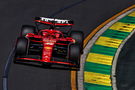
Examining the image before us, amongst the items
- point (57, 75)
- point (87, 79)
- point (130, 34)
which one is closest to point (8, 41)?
point (57, 75)

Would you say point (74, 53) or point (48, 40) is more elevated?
point (48, 40)

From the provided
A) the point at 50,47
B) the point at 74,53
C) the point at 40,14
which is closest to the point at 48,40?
the point at 50,47

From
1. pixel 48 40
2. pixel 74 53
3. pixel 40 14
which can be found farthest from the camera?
pixel 40 14

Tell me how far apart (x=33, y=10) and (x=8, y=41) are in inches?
119

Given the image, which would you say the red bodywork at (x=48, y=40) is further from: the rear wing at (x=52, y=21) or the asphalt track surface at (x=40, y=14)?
the asphalt track surface at (x=40, y=14)

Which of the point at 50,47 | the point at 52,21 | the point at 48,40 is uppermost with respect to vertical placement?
the point at 52,21

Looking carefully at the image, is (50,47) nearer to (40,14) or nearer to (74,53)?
(74,53)

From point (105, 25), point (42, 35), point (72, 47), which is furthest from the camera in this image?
point (105, 25)

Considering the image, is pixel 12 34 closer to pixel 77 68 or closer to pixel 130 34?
pixel 77 68

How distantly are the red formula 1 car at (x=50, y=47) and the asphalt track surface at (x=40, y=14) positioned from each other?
51 centimetres

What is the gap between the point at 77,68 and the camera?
11.3 metres

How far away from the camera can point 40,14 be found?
15.1 m

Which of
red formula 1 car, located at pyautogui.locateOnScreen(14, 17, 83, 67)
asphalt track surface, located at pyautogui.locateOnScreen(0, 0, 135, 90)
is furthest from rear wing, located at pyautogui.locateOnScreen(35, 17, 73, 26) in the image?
asphalt track surface, located at pyautogui.locateOnScreen(0, 0, 135, 90)

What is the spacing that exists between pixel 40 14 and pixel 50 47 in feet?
14.6
